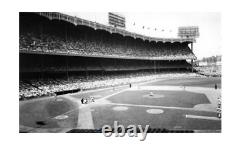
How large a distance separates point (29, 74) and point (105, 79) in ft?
50.3

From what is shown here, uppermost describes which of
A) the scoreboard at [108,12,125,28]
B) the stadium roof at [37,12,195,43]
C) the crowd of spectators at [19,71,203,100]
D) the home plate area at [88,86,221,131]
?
the scoreboard at [108,12,125,28]

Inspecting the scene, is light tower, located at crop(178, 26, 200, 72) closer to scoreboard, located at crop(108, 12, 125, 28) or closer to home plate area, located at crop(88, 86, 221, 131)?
scoreboard, located at crop(108, 12, 125, 28)

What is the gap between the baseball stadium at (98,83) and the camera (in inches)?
617

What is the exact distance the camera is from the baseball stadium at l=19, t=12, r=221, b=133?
15664mm

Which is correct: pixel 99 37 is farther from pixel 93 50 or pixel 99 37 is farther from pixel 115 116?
pixel 115 116

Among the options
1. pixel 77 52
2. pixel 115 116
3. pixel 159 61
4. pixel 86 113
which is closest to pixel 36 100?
pixel 86 113

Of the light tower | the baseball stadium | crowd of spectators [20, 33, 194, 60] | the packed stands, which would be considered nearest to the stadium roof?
the baseball stadium

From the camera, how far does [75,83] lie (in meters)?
33.0

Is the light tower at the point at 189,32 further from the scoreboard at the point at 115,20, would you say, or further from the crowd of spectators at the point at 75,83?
the scoreboard at the point at 115,20

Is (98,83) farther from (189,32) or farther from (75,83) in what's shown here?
(189,32)

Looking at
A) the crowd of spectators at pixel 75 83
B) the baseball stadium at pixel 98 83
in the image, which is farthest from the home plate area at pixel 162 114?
the crowd of spectators at pixel 75 83

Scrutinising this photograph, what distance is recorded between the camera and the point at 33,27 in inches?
1172

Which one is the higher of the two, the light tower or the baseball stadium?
the light tower

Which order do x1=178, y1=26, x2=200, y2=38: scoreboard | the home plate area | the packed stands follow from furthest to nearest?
x1=178, y1=26, x2=200, y2=38: scoreboard < the packed stands < the home plate area
